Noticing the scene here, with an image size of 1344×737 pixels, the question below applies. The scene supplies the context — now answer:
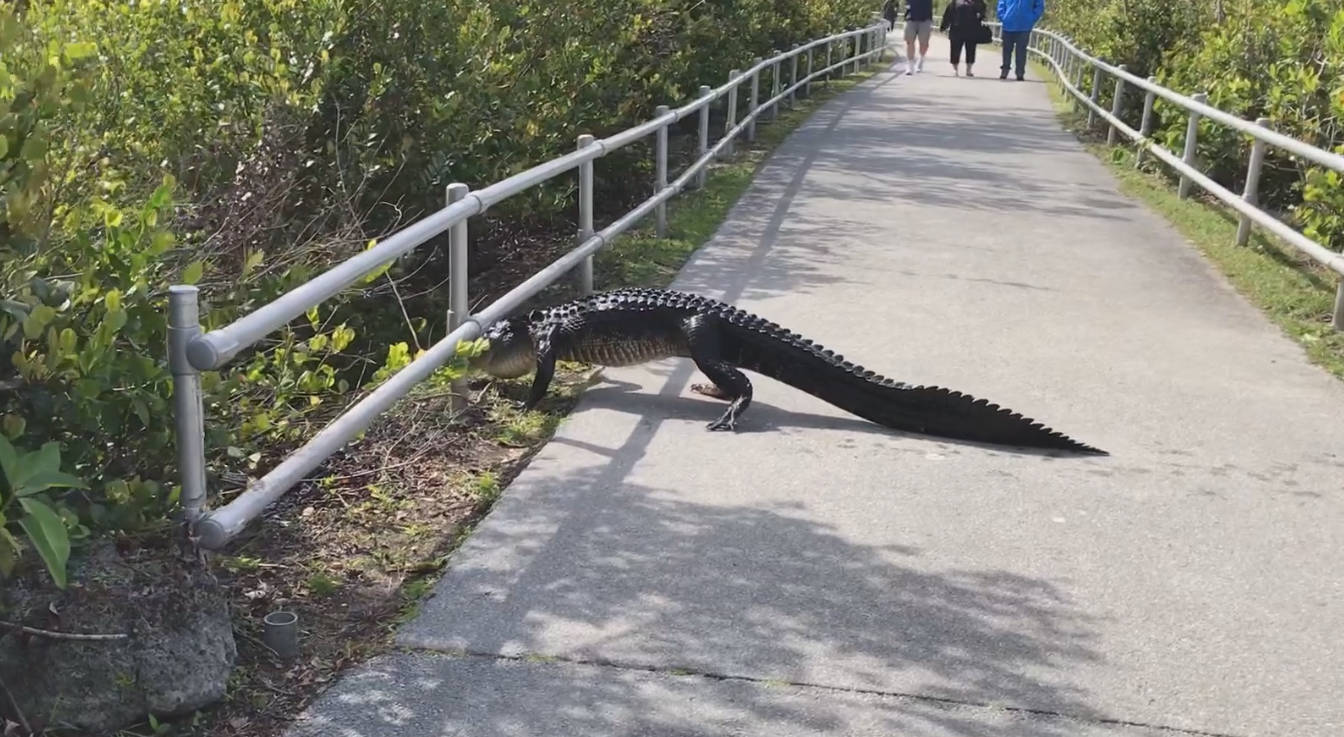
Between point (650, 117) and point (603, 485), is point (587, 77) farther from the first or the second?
point (603, 485)

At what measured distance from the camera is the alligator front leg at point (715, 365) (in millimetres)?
5777

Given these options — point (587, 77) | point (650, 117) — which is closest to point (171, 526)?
point (587, 77)

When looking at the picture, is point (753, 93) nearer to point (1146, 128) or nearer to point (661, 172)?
point (1146, 128)

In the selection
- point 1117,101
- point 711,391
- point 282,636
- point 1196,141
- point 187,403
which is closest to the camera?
point 187,403

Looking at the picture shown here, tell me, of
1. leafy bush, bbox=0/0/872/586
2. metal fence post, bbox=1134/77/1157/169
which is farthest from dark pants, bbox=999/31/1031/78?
leafy bush, bbox=0/0/872/586

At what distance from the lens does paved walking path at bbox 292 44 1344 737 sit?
11.2 feet

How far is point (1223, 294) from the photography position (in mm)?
8297

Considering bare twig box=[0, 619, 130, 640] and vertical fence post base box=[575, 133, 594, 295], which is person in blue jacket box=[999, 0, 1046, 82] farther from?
bare twig box=[0, 619, 130, 640]

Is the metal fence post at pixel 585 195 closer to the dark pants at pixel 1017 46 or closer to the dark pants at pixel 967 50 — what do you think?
the dark pants at pixel 1017 46

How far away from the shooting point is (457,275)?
17.5ft

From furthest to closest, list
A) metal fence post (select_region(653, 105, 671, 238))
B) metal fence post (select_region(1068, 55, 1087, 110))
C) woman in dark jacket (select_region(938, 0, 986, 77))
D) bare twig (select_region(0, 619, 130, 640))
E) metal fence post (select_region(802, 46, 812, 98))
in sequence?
1. woman in dark jacket (select_region(938, 0, 986, 77))
2. metal fence post (select_region(802, 46, 812, 98))
3. metal fence post (select_region(1068, 55, 1087, 110))
4. metal fence post (select_region(653, 105, 671, 238))
5. bare twig (select_region(0, 619, 130, 640))

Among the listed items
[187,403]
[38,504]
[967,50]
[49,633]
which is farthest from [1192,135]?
[967,50]

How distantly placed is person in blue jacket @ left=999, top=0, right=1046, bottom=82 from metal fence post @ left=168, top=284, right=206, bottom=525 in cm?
2296

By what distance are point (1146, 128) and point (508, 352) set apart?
30.9 feet
